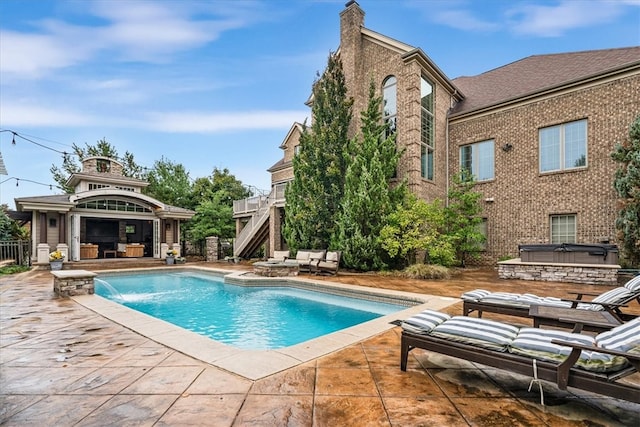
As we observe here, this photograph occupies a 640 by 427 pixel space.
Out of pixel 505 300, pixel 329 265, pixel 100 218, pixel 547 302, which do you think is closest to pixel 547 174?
pixel 329 265

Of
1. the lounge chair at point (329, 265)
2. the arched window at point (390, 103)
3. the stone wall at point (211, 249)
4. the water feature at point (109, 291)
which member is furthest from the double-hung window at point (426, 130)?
the stone wall at point (211, 249)

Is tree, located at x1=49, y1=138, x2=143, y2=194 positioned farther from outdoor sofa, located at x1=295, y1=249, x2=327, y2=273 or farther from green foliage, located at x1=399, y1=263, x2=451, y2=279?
green foliage, located at x1=399, y1=263, x2=451, y2=279

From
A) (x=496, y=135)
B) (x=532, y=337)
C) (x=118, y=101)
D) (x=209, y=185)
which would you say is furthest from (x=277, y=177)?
(x=532, y=337)

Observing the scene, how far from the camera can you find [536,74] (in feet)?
47.0

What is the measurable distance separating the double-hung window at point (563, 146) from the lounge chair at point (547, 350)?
1227 cm

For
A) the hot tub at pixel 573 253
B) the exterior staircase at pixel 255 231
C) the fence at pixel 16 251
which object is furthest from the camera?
the exterior staircase at pixel 255 231

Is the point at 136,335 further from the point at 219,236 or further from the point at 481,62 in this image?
the point at 481,62

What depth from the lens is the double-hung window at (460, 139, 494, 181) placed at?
14098mm

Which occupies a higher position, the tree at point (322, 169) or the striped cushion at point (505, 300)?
the tree at point (322, 169)

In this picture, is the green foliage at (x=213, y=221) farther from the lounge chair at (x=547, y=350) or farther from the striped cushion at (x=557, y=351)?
the striped cushion at (x=557, y=351)

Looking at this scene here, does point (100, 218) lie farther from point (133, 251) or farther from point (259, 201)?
point (259, 201)

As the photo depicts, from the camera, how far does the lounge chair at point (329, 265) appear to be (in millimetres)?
11050

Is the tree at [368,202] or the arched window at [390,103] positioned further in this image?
the arched window at [390,103]

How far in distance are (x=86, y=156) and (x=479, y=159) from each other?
113 ft
